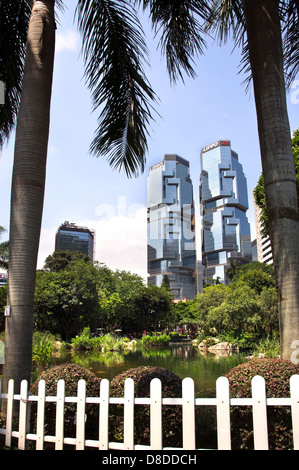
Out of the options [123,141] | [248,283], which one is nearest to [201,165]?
[248,283]

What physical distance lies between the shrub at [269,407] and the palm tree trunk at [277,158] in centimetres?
40

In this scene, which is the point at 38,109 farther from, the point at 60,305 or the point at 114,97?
the point at 60,305

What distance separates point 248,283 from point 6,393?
1102 inches

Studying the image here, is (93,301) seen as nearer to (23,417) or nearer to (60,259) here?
(60,259)

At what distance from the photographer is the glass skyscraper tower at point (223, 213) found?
150m

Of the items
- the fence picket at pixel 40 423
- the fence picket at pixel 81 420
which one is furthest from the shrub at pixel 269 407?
the fence picket at pixel 40 423

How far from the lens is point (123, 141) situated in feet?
21.1

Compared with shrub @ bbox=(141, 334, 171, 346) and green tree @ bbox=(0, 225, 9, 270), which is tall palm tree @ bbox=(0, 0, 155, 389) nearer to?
shrub @ bbox=(141, 334, 171, 346)

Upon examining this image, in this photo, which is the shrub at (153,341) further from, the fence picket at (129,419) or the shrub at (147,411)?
the fence picket at (129,419)

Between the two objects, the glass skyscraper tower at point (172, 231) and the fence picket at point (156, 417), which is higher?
the glass skyscraper tower at point (172, 231)

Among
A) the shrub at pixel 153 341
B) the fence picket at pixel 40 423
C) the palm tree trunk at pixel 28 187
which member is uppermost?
the palm tree trunk at pixel 28 187

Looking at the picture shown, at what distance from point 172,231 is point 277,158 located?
158 metres

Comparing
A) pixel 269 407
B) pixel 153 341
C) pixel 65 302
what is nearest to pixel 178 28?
pixel 269 407

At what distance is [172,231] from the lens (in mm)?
161500
